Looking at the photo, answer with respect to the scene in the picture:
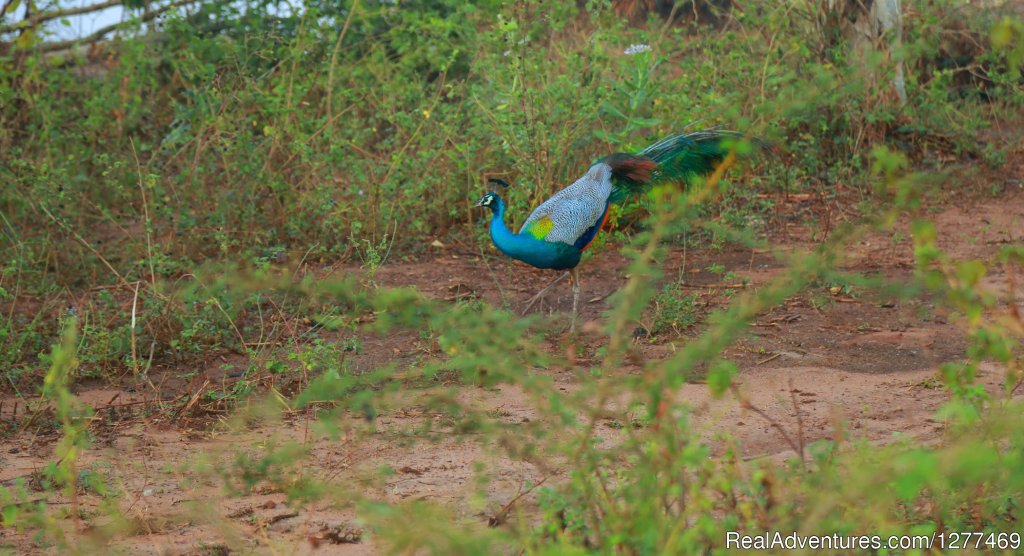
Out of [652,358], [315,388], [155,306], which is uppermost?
[315,388]

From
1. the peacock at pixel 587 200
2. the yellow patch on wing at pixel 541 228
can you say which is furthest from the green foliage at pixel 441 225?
the yellow patch on wing at pixel 541 228

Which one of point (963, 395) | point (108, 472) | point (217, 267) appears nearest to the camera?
point (963, 395)

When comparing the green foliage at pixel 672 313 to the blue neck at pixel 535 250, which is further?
the blue neck at pixel 535 250

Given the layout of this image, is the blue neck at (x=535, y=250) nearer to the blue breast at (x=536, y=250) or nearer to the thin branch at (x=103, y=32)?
the blue breast at (x=536, y=250)

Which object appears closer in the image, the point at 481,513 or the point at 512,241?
the point at 481,513

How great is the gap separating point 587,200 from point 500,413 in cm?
170

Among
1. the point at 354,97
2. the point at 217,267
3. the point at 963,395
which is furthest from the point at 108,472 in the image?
the point at 354,97

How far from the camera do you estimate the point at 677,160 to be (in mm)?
6359

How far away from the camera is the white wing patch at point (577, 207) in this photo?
5.80 metres

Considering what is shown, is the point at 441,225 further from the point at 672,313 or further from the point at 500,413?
the point at 500,413

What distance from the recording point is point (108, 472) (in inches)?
163

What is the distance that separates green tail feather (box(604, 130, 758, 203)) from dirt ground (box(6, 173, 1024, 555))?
0.57m

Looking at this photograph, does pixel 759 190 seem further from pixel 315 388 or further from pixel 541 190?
pixel 315 388

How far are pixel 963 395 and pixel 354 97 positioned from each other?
568 centimetres
